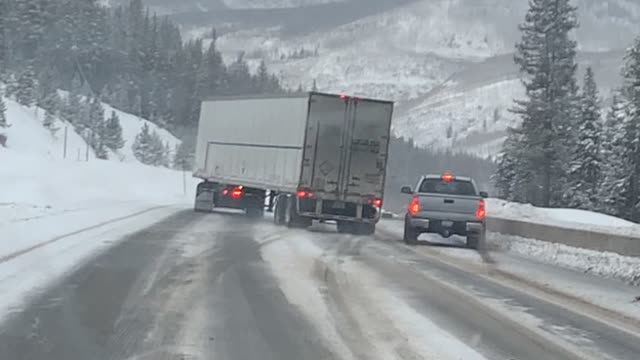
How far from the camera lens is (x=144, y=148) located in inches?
4973

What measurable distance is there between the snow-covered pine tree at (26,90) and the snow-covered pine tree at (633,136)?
7246 centimetres

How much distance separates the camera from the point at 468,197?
24.8 meters

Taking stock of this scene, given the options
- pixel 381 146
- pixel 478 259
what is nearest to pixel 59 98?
pixel 381 146

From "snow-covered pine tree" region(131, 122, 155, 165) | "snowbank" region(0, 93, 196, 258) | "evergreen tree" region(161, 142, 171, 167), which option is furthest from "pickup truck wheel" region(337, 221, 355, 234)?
"evergreen tree" region(161, 142, 171, 167)

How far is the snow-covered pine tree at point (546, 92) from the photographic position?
6844cm

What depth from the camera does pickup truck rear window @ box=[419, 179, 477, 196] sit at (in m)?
25.4

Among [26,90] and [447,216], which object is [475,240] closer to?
[447,216]

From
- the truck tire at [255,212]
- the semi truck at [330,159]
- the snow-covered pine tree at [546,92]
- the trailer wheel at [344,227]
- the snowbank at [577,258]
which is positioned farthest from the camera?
the snow-covered pine tree at [546,92]

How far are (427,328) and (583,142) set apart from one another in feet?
208

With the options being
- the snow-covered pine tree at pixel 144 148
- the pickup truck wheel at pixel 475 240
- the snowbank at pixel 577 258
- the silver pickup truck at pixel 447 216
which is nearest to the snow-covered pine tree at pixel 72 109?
the snow-covered pine tree at pixel 144 148

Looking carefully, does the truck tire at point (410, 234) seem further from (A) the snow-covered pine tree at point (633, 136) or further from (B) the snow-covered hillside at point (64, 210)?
(A) the snow-covered pine tree at point (633, 136)

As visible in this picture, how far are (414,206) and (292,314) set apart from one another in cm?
1345

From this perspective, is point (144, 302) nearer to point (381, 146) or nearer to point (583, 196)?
point (381, 146)

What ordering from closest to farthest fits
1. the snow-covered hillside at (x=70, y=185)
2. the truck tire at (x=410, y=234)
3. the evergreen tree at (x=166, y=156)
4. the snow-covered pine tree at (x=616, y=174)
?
the truck tire at (x=410, y=234) < the snow-covered hillside at (x=70, y=185) < the snow-covered pine tree at (x=616, y=174) < the evergreen tree at (x=166, y=156)
